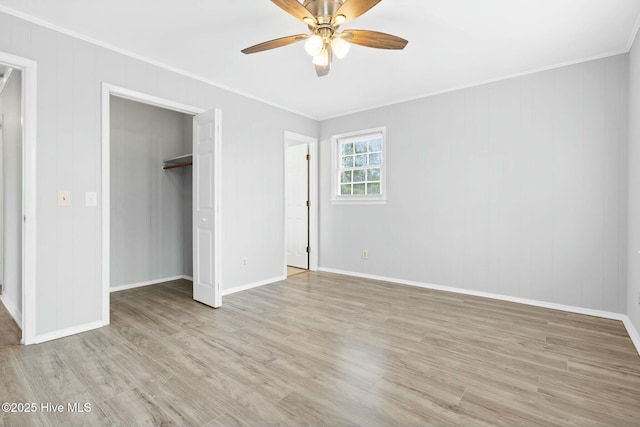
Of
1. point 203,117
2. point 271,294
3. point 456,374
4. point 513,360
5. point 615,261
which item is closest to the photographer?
point 456,374

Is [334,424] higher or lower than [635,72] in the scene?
lower

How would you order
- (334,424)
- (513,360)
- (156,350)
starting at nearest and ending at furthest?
(334,424), (513,360), (156,350)

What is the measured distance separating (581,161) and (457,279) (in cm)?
185

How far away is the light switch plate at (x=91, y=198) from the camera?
2850 mm

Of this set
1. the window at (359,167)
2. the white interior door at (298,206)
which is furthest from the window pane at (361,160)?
the white interior door at (298,206)

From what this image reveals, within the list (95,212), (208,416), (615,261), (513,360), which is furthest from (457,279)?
(95,212)

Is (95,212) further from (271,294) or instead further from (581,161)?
(581,161)

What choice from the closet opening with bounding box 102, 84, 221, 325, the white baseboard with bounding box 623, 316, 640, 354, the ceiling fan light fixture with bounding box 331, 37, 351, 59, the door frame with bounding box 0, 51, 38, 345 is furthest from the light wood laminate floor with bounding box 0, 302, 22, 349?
the white baseboard with bounding box 623, 316, 640, 354

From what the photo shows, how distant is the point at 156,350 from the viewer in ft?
8.08

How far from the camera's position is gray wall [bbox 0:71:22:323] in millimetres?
3000

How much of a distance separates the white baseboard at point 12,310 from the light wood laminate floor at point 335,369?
0.67 m

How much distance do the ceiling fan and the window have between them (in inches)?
96.5

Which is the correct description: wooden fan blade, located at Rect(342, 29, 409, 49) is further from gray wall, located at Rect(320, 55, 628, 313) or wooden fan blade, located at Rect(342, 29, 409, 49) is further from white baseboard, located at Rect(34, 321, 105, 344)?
white baseboard, located at Rect(34, 321, 105, 344)

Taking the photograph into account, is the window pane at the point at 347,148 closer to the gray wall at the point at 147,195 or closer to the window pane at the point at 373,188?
the window pane at the point at 373,188
